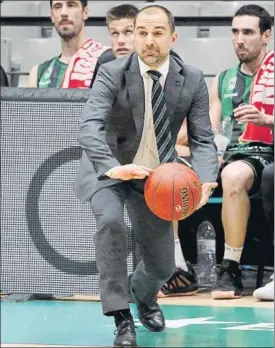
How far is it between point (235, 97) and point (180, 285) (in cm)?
132

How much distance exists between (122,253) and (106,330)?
36.2 inches

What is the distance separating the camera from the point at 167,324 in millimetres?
5508

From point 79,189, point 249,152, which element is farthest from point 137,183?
point 249,152

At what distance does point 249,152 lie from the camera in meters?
6.41

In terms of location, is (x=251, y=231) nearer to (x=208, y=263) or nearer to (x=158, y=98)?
(x=208, y=263)

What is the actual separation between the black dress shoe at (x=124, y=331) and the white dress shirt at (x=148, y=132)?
2.42ft

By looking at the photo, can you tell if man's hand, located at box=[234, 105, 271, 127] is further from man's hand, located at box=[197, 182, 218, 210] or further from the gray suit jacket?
man's hand, located at box=[197, 182, 218, 210]

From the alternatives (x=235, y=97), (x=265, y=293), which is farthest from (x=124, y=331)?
(x=235, y=97)

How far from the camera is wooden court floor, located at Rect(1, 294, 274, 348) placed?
5.01m

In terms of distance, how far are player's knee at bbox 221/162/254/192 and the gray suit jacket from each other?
1.50m

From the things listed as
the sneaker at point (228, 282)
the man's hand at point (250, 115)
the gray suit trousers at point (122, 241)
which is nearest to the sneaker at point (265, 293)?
the sneaker at point (228, 282)

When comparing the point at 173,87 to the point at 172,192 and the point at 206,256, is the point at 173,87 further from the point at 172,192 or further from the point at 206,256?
the point at 206,256

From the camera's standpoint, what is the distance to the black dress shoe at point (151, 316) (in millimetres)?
5109

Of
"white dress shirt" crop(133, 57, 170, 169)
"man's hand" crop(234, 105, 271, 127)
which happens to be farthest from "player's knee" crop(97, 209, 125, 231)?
"man's hand" crop(234, 105, 271, 127)
